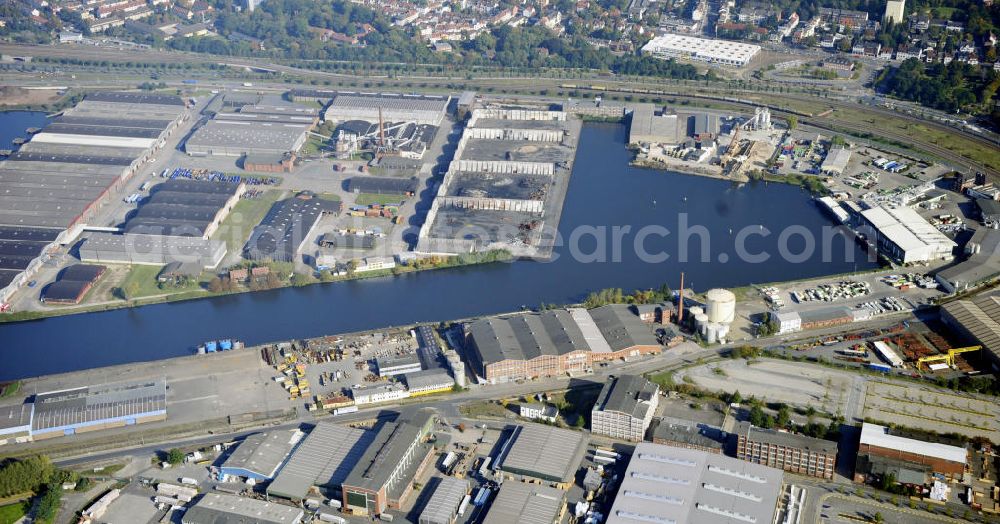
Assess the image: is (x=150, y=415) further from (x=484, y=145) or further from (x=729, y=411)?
(x=484, y=145)

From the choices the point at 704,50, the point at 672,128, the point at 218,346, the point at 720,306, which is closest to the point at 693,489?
the point at 720,306

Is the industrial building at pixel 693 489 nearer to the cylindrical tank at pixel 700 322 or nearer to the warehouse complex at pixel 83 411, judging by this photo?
the cylindrical tank at pixel 700 322

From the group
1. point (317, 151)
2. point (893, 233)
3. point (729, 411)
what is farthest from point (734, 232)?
point (317, 151)

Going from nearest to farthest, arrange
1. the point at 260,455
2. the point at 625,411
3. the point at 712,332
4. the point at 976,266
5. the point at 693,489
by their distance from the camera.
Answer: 1. the point at 693,489
2. the point at 260,455
3. the point at 625,411
4. the point at 712,332
5. the point at 976,266

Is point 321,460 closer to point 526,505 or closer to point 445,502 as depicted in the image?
point 445,502

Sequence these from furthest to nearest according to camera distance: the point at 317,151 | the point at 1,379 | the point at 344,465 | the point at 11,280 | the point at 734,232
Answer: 1. the point at 317,151
2. the point at 734,232
3. the point at 11,280
4. the point at 1,379
5. the point at 344,465
